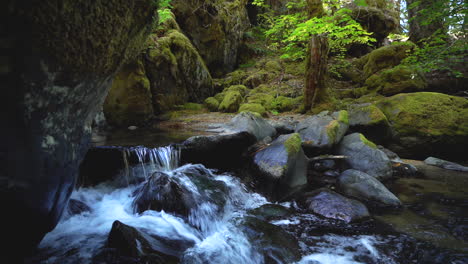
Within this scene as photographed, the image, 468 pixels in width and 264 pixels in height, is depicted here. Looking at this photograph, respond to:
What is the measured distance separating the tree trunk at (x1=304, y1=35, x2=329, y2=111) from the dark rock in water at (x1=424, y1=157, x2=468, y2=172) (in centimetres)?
452

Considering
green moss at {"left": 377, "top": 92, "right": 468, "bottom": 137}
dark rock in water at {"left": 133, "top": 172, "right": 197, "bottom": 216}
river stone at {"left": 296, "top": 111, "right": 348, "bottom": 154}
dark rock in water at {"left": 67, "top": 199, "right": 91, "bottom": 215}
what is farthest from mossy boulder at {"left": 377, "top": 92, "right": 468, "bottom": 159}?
dark rock in water at {"left": 67, "top": 199, "right": 91, "bottom": 215}

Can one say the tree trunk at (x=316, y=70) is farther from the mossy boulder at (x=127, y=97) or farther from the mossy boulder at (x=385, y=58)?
the mossy boulder at (x=127, y=97)

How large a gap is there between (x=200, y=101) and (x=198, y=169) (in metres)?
9.08

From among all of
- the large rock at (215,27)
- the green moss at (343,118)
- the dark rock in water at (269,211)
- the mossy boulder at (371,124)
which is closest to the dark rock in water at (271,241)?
the dark rock in water at (269,211)

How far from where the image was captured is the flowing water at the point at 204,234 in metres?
→ 2.88

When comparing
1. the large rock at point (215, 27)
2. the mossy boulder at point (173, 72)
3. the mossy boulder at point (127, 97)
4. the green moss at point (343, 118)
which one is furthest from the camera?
the large rock at point (215, 27)

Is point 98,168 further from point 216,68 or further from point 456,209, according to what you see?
point 216,68

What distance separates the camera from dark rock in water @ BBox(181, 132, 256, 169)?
5738 mm

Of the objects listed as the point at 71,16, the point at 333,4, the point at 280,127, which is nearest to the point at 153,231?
the point at 71,16

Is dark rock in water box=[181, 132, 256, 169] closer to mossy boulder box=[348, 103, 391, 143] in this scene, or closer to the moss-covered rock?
mossy boulder box=[348, 103, 391, 143]

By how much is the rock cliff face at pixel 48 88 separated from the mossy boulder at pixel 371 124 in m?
6.57

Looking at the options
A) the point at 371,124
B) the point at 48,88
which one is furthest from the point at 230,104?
the point at 48,88

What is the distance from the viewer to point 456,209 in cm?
407

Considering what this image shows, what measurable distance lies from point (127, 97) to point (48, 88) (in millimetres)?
8502
